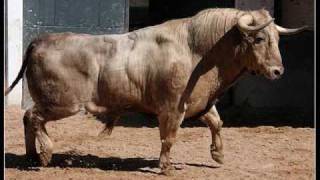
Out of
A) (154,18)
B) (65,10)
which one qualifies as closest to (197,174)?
(65,10)

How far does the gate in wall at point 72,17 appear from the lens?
11109 millimetres

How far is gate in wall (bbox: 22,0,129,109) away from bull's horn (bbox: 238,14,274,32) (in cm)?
451

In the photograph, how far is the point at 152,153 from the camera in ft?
27.6

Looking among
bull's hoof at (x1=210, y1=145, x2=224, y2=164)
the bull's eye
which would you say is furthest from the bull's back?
the bull's eye

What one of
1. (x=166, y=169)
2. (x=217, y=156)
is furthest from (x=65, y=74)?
(x=217, y=156)

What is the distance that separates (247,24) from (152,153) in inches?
88.1

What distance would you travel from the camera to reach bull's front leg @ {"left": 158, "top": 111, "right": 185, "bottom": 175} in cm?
712

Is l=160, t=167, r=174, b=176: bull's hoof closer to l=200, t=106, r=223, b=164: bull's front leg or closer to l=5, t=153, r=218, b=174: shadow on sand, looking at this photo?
l=5, t=153, r=218, b=174: shadow on sand

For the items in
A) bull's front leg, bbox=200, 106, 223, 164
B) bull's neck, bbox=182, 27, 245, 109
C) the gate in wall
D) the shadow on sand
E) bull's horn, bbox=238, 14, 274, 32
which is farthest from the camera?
the gate in wall

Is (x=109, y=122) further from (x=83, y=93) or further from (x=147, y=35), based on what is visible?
(x=147, y=35)

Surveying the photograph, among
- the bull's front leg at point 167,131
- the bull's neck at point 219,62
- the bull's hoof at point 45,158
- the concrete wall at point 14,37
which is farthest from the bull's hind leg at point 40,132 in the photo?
the concrete wall at point 14,37

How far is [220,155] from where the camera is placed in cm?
771

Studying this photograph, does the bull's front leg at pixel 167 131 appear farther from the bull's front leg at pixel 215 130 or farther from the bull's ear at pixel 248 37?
the bull's ear at pixel 248 37

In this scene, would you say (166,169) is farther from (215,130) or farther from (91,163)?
(91,163)
